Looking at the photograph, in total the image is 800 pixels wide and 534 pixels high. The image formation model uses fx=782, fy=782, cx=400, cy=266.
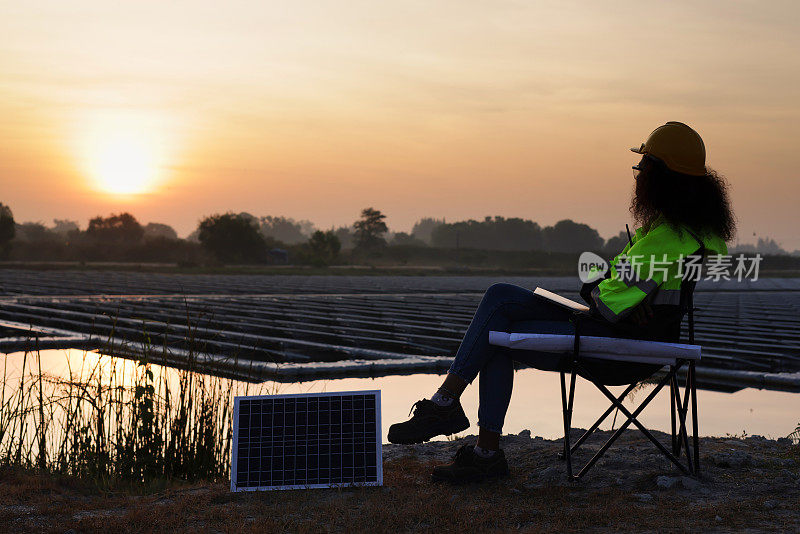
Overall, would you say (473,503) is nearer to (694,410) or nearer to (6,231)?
(694,410)

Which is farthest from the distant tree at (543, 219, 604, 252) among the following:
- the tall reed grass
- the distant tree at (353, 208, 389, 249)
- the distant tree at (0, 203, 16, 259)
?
the tall reed grass

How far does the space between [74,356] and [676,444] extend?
20.1 ft

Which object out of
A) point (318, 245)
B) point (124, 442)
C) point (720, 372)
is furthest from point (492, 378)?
point (318, 245)

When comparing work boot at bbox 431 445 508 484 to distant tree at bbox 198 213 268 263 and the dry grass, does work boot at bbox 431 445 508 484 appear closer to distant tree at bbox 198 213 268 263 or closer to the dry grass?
the dry grass

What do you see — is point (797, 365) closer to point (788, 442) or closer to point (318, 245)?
point (788, 442)

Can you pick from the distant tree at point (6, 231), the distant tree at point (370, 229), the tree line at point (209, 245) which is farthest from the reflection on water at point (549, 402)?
the distant tree at point (370, 229)

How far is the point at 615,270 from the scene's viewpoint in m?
3.24

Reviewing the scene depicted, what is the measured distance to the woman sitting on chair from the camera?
323 centimetres

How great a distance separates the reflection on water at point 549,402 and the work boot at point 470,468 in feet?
4.57

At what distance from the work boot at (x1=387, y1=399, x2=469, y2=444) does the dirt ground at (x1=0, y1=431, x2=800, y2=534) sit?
0.75 ft

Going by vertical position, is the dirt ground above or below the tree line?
below

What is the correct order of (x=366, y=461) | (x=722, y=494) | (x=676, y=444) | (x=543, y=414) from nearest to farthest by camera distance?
1. (x=722, y=494)
2. (x=366, y=461)
3. (x=676, y=444)
4. (x=543, y=414)

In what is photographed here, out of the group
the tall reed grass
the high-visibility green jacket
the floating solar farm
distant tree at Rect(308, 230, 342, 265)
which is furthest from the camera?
distant tree at Rect(308, 230, 342, 265)

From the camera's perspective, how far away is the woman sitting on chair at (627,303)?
127 inches
